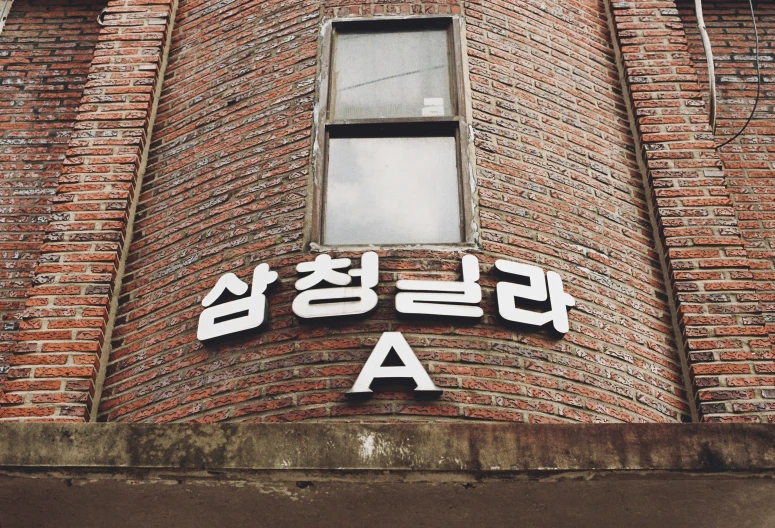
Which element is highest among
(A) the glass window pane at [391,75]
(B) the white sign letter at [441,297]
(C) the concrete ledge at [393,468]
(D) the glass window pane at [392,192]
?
(A) the glass window pane at [391,75]

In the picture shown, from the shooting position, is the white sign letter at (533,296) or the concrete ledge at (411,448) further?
the white sign letter at (533,296)

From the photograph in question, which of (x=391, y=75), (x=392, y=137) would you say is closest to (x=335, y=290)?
(x=392, y=137)

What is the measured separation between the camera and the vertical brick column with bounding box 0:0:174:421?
5832 millimetres

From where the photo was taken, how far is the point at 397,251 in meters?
5.93

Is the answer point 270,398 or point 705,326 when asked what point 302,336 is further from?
point 705,326

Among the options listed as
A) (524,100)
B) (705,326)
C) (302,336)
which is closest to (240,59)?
(524,100)

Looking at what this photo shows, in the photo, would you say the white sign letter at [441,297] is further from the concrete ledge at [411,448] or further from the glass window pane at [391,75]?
the glass window pane at [391,75]

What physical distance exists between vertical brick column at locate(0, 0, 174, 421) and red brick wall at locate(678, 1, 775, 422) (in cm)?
372

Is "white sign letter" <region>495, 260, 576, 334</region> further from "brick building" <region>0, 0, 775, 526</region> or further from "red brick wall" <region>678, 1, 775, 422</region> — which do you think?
"red brick wall" <region>678, 1, 775, 422</region>

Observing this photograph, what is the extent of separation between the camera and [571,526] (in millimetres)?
4906

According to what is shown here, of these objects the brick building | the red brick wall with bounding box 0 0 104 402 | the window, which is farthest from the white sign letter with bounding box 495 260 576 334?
the red brick wall with bounding box 0 0 104 402

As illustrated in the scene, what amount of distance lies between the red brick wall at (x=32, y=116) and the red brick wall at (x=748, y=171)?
15.5ft

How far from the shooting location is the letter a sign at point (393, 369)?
535cm

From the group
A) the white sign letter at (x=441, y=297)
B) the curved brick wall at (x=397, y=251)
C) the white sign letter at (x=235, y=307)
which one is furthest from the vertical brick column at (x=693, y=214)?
the white sign letter at (x=235, y=307)
